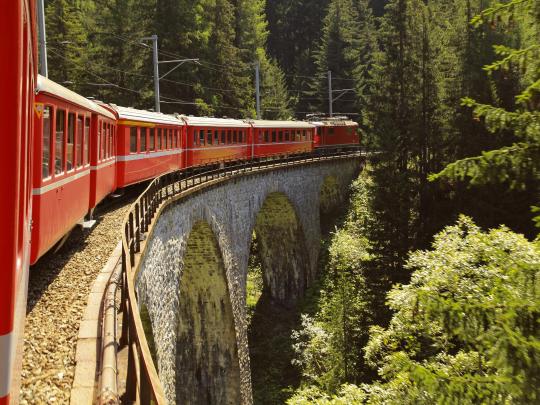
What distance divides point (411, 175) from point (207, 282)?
49.2 ft

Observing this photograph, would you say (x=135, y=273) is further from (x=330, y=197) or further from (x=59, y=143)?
(x=330, y=197)

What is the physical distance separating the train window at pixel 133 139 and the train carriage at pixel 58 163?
19.0 feet

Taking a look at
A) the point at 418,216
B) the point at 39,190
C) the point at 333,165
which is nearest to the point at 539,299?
the point at 39,190

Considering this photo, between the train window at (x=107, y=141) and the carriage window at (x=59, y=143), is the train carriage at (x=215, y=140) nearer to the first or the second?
the train window at (x=107, y=141)

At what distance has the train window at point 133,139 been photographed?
1730 cm

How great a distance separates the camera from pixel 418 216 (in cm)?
3188

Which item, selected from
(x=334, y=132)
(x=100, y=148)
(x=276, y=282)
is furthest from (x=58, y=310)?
(x=334, y=132)

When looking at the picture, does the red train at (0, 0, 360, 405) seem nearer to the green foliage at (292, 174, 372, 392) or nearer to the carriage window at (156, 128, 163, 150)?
the carriage window at (156, 128, 163, 150)

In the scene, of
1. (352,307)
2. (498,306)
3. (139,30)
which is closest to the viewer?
(498,306)

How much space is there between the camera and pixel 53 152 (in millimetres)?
7996

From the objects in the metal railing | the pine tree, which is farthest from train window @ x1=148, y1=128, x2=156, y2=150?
the pine tree

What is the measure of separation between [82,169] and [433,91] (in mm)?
27272

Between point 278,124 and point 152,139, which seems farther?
point 278,124

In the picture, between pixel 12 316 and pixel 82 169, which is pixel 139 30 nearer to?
pixel 82 169
